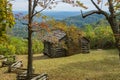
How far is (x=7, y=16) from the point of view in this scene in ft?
90.3

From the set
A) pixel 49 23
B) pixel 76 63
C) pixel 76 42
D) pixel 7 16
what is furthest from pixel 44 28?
pixel 76 42

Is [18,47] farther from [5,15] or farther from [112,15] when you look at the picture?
[112,15]

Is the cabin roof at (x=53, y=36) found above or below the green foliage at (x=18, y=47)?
above

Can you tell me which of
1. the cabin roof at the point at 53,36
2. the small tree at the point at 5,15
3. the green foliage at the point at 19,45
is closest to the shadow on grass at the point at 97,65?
the cabin roof at the point at 53,36

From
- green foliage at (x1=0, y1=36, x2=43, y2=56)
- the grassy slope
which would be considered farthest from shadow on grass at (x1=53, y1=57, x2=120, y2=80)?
green foliage at (x1=0, y1=36, x2=43, y2=56)

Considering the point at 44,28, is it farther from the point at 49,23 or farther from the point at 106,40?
the point at 106,40

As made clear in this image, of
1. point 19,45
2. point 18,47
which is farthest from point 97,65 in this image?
point 19,45

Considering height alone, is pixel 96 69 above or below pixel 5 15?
below

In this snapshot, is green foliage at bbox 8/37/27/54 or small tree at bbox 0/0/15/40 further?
green foliage at bbox 8/37/27/54

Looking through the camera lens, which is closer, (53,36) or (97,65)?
(53,36)

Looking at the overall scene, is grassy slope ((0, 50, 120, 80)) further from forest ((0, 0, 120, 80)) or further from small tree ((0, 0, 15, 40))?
small tree ((0, 0, 15, 40))

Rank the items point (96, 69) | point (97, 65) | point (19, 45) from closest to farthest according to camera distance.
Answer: point (96, 69)
point (97, 65)
point (19, 45)

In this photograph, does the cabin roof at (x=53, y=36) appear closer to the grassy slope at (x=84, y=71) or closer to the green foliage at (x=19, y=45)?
the grassy slope at (x=84, y=71)

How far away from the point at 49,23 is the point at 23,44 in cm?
3055
